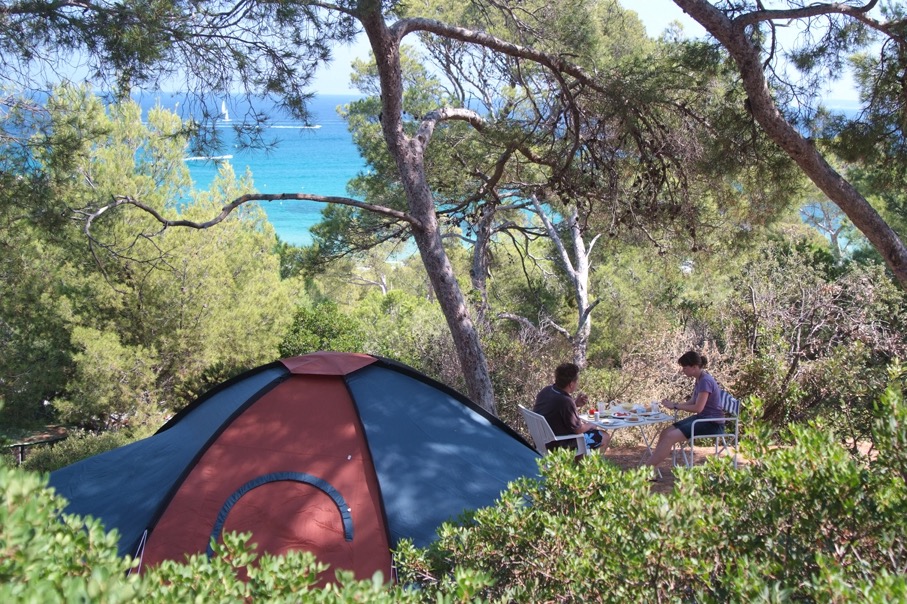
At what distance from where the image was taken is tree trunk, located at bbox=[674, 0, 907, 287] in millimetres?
4934

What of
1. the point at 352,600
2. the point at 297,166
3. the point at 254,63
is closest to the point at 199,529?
the point at 352,600

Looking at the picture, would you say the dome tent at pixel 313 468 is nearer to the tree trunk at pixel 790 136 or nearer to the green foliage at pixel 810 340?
the tree trunk at pixel 790 136

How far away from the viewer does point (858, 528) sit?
1741mm

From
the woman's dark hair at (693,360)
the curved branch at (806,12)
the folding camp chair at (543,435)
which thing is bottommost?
the folding camp chair at (543,435)

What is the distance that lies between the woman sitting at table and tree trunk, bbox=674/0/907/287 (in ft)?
4.44

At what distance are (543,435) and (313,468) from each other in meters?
1.81

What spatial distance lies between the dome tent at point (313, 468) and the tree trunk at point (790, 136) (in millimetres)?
2651

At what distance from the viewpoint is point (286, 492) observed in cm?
383

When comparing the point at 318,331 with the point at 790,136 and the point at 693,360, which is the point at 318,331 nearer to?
the point at 693,360

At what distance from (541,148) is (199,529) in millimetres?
4398

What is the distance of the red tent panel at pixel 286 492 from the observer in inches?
147

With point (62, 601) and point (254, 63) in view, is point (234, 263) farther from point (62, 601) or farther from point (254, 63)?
point (62, 601)

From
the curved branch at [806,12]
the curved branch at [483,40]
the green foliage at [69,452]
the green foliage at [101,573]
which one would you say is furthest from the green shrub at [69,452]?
the curved branch at [806,12]

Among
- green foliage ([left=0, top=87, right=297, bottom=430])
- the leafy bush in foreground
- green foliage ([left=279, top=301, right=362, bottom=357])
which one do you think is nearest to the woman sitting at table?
the leafy bush in foreground
